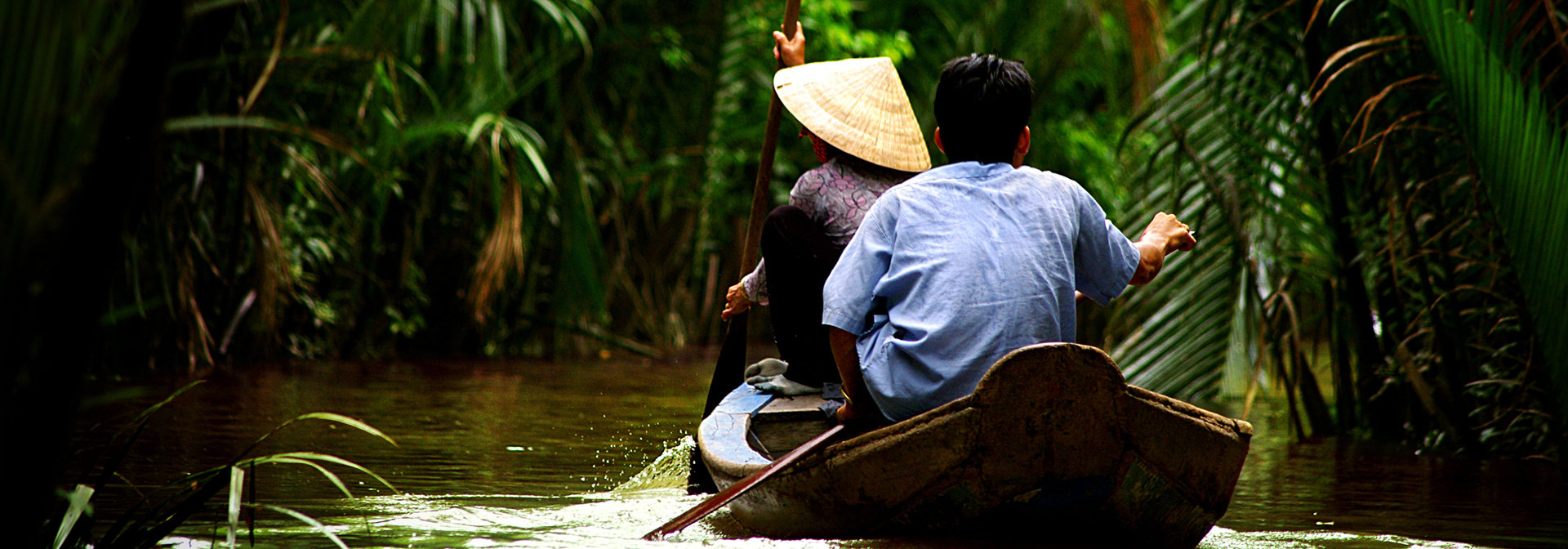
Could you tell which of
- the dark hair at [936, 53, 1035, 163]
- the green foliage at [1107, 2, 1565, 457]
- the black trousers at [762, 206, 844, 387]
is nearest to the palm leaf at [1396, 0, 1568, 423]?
the green foliage at [1107, 2, 1565, 457]

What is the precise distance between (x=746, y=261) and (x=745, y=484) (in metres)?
1.47

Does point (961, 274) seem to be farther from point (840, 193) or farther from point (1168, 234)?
point (840, 193)

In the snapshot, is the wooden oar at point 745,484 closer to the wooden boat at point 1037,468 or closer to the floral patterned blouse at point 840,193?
the wooden boat at point 1037,468

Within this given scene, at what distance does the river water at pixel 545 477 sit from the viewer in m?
3.04

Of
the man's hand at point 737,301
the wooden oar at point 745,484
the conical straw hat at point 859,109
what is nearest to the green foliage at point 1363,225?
the conical straw hat at point 859,109

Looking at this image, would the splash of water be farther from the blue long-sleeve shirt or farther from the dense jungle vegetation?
the blue long-sleeve shirt

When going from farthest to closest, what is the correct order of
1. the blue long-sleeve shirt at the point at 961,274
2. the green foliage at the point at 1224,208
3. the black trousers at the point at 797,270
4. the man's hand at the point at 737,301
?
the green foliage at the point at 1224,208
the man's hand at the point at 737,301
the black trousers at the point at 797,270
the blue long-sleeve shirt at the point at 961,274

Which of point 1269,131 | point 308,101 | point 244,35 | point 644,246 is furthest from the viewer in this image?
point 644,246

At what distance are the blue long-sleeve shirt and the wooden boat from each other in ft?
0.49

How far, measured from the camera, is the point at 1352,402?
5273mm

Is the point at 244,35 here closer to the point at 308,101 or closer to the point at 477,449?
the point at 308,101

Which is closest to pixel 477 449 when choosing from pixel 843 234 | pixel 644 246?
pixel 843 234

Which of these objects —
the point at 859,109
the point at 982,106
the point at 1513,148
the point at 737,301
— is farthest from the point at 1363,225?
the point at 982,106

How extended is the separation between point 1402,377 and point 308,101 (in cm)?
491
